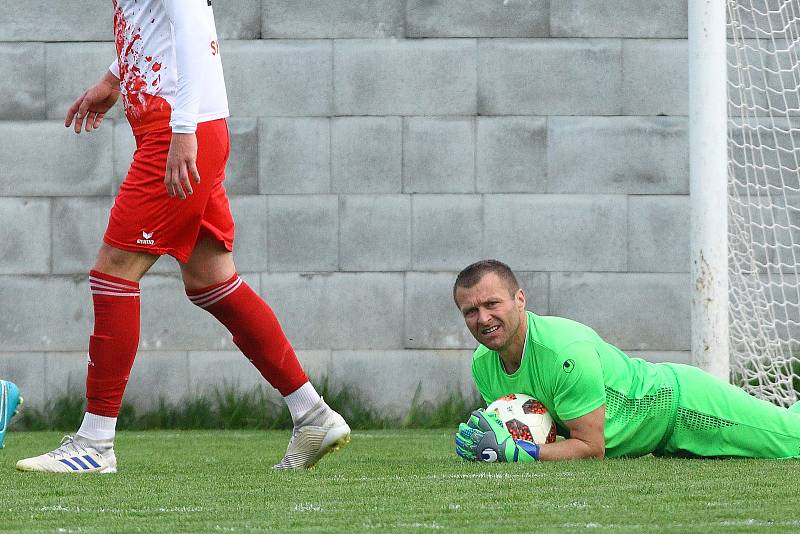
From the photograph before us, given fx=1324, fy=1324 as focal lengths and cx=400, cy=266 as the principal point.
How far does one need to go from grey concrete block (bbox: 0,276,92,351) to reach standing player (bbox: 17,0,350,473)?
310 centimetres

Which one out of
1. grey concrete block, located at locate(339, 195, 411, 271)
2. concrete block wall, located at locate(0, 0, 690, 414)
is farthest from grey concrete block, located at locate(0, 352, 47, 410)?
grey concrete block, located at locate(339, 195, 411, 271)

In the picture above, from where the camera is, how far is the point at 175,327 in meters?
6.91

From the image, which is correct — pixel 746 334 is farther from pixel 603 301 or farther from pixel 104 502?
pixel 104 502

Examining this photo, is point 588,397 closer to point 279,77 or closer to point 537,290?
point 537,290

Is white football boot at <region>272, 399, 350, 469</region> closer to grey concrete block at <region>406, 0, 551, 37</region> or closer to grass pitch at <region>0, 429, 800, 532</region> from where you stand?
grass pitch at <region>0, 429, 800, 532</region>

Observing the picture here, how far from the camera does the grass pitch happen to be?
9.29 ft

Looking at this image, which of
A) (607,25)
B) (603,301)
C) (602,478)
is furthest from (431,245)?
(602,478)

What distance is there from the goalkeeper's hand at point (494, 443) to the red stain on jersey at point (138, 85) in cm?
132

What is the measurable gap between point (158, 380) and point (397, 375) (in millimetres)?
1246

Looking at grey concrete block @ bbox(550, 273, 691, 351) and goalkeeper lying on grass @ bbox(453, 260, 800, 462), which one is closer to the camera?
goalkeeper lying on grass @ bbox(453, 260, 800, 462)

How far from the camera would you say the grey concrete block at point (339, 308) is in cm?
688

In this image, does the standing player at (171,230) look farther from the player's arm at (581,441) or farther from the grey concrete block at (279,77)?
the grey concrete block at (279,77)

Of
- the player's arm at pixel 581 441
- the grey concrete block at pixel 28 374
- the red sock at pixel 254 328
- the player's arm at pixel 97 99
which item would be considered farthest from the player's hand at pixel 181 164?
the grey concrete block at pixel 28 374

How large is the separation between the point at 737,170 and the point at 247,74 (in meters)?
2.60
